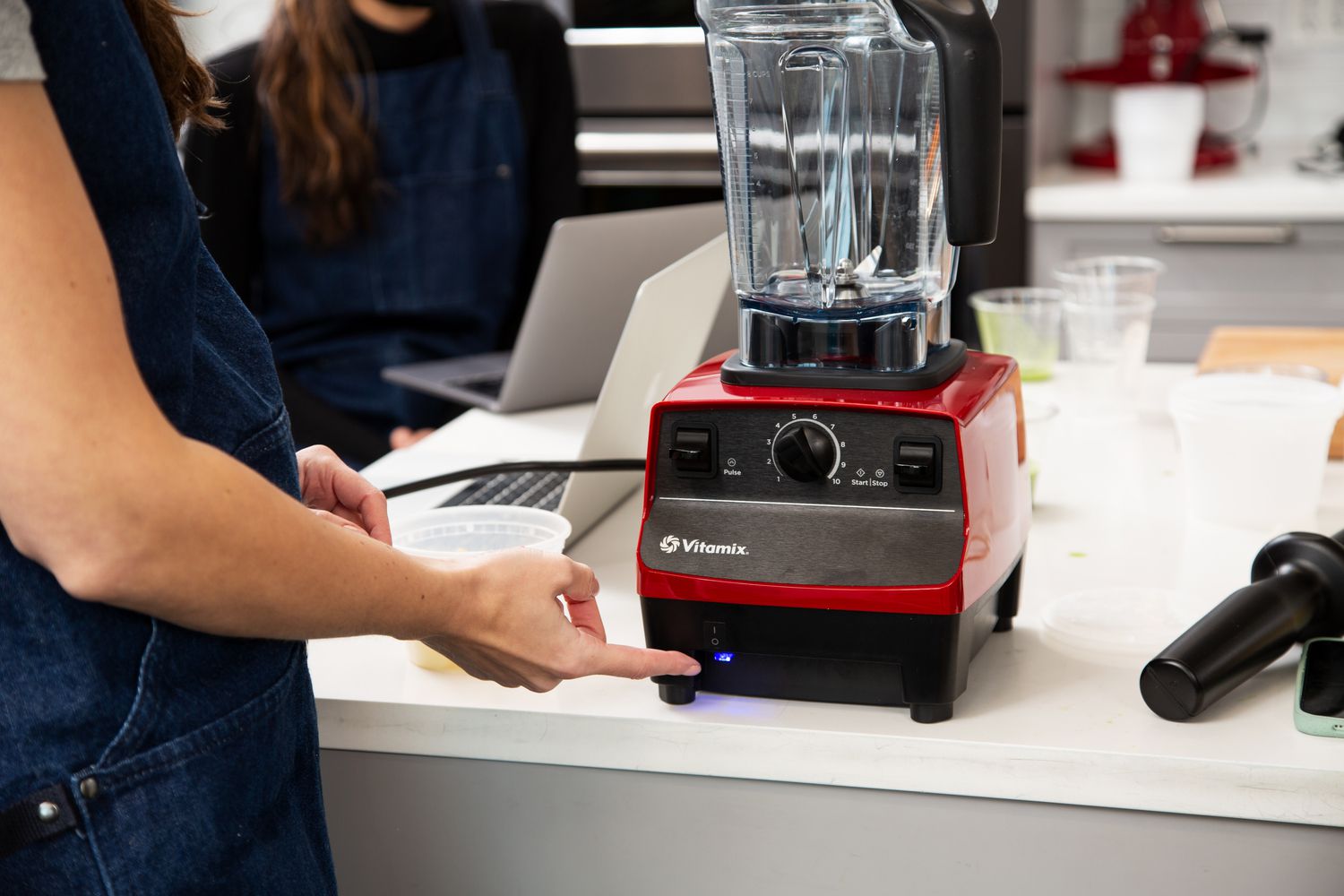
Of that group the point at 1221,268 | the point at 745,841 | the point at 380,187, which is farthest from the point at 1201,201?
the point at 745,841

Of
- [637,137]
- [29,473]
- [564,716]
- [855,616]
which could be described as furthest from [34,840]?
[637,137]

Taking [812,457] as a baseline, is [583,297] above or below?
below

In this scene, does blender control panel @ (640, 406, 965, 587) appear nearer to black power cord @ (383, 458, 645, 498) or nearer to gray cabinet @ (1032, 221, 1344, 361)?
black power cord @ (383, 458, 645, 498)

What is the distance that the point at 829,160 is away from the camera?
39.6 inches

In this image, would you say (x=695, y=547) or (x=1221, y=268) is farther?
(x=1221, y=268)

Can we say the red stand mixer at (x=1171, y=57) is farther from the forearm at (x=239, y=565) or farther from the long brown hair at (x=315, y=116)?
the forearm at (x=239, y=565)

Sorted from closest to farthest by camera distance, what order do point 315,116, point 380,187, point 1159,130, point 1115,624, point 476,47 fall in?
point 1115,624 < point 315,116 < point 380,187 < point 476,47 < point 1159,130

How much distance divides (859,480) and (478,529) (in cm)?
30

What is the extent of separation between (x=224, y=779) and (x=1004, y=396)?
0.52 m

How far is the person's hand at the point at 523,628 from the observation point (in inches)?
27.5

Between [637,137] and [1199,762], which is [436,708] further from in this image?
[637,137]

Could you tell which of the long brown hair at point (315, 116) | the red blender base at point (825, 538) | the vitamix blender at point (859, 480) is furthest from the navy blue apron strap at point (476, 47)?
the red blender base at point (825, 538)

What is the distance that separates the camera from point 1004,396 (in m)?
0.89

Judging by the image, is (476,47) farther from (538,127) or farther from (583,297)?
(583,297)
